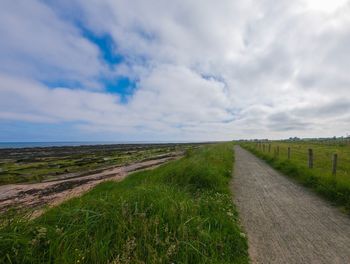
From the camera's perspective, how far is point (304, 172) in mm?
9750

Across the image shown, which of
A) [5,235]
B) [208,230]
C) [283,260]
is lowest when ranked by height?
[283,260]

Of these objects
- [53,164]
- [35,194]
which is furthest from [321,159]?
[53,164]

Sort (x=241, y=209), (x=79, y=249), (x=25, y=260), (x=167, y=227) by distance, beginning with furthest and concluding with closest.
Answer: (x=241, y=209)
(x=167, y=227)
(x=79, y=249)
(x=25, y=260)

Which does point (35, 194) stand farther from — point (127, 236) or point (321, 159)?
point (321, 159)

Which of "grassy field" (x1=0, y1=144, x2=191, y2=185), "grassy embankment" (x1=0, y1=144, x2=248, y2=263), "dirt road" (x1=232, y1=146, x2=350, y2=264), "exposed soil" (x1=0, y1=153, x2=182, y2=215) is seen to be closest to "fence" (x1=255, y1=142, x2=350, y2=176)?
"dirt road" (x1=232, y1=146, x2=350, y2=264)

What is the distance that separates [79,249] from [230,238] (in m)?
2.91

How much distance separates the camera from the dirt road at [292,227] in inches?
138

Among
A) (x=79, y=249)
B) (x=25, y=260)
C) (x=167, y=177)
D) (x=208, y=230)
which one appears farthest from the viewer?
(x=167, y=177)

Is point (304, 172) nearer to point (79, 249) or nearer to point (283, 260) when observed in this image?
point (283, 260)

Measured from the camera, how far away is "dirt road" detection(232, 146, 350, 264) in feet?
11.5

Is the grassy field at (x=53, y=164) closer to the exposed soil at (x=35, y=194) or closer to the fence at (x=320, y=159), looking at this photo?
the exposed soil at (x=35, y=194)

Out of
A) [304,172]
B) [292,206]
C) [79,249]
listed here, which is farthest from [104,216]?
[304,172]

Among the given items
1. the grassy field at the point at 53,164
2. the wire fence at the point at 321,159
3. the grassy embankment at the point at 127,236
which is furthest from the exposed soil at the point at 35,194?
the wire fence at the point at 321,159

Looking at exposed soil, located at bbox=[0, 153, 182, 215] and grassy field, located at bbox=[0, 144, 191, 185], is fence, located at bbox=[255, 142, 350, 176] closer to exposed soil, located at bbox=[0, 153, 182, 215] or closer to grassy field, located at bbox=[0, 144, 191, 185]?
exposed soil, located at bbox=[0, 153, 182, 215]
